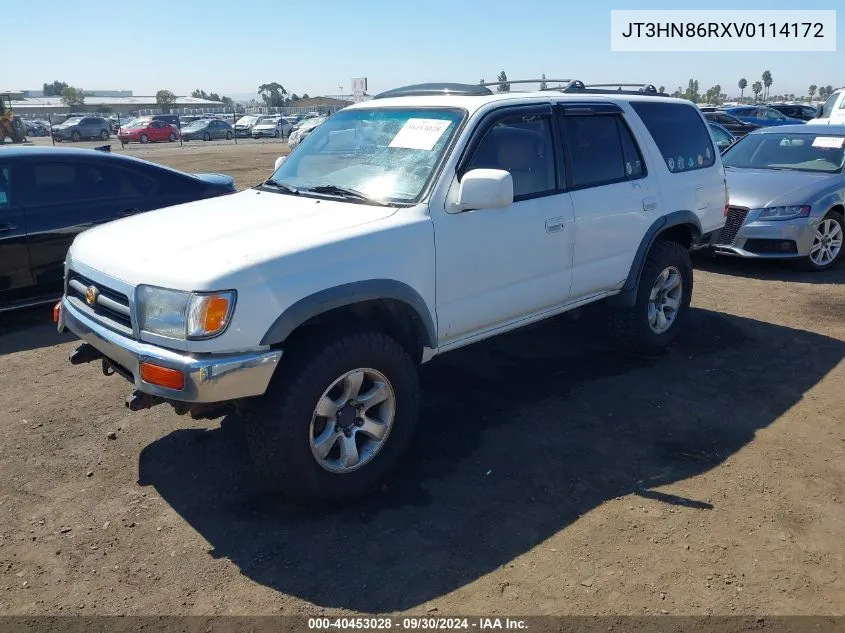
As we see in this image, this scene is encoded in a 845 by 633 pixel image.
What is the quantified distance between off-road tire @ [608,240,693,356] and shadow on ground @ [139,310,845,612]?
0.16 metres

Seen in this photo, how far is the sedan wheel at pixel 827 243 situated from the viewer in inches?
323

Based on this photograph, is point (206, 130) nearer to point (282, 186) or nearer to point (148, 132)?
point (148, 132)

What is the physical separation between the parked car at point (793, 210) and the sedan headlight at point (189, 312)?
6.88 m

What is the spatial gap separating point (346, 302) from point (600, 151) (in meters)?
2.45

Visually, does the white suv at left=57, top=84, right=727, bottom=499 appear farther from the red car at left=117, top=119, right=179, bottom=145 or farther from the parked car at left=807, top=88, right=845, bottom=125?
the red car at left=117, top=119, right=179, bottom=145

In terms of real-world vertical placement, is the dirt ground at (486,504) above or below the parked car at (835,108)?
below

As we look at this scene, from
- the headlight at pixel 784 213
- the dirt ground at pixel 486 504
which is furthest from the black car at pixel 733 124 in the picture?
the dirt ground at pixel 486 504

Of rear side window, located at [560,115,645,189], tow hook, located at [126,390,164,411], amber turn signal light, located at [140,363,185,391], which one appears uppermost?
rear side window, located at [560,115,645,189]

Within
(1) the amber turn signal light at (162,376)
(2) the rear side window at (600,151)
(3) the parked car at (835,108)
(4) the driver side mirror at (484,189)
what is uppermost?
(3) the parked car at (835,108)

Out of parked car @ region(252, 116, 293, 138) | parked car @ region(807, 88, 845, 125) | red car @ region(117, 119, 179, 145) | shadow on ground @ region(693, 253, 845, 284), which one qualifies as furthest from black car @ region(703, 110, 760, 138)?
red car @ region(117, 119, 179, 145)

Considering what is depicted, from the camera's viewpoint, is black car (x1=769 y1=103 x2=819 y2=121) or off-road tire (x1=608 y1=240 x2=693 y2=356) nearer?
off-road tire (x1=608 y1=240 x2=693 y2=356)

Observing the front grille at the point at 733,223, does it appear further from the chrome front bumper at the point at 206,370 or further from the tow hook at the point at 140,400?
the tow hook at the point at 140,400

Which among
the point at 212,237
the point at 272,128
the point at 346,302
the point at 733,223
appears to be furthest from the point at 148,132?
the point at 346,302

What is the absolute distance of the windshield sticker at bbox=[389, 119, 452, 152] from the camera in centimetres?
407
